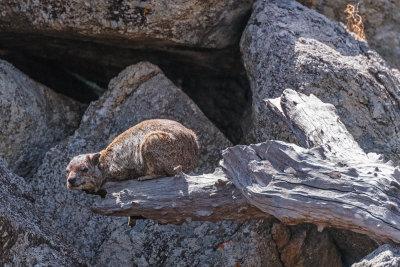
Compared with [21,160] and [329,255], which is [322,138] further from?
[21,160]

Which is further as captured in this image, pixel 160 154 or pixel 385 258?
pixel 160 154

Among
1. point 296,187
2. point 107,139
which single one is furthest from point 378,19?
point 296,187

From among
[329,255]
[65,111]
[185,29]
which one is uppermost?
[185,29]

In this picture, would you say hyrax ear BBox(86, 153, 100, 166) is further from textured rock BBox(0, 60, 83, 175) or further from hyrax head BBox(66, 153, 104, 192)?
textured rock BBox(0, 60, 83, 175)

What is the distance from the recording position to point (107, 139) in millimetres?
8336

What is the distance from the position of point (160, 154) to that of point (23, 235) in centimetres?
159

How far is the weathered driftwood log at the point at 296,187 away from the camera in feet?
17.0

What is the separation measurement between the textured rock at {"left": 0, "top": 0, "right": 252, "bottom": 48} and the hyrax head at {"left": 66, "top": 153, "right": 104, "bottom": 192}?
199 cm

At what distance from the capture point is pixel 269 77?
7.85 metres

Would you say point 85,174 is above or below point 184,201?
above

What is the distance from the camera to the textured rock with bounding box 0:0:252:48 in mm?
8164

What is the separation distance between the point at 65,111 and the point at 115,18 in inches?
67.4

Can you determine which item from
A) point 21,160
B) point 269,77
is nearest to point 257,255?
point 269,77

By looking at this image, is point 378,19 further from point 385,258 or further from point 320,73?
point 385,258
